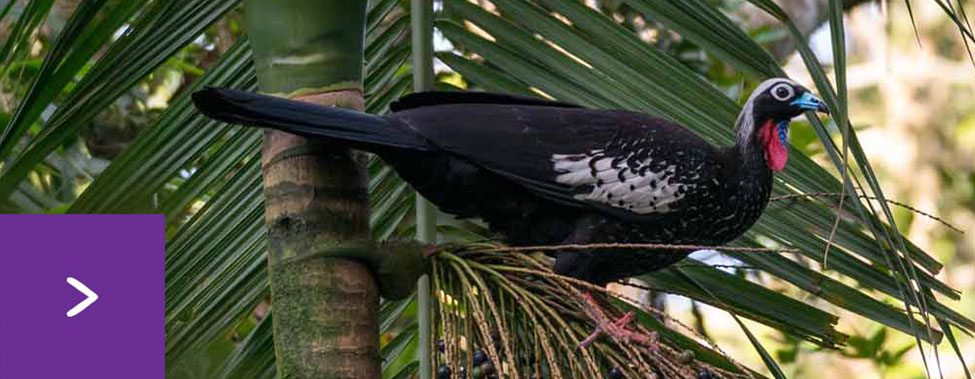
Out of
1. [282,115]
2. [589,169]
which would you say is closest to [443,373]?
[282,115]

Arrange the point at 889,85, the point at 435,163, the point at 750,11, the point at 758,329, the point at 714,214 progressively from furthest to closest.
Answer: the point at 889,85, the point at 758,329, the point at 750,11, the point at 714,214, the point at 435,163

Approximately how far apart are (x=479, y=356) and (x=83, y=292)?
521 mm

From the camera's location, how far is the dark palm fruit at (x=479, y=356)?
1.49 meters

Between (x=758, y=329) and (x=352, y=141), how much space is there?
4.92m

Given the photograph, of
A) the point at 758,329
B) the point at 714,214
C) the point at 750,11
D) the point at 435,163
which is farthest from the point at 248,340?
the point at 758,329

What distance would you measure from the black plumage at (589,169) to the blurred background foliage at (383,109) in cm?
17

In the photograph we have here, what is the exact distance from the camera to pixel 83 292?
1.69m

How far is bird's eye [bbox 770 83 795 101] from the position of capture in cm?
196

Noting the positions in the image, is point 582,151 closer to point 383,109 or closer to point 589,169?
point 589,169

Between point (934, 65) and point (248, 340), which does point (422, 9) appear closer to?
point (248, 340)

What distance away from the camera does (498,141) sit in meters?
1.81

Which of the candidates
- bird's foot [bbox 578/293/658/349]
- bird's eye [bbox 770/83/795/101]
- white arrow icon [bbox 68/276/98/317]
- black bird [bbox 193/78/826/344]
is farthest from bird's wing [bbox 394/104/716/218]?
white arrow icon [bbox 68/276/98/317]

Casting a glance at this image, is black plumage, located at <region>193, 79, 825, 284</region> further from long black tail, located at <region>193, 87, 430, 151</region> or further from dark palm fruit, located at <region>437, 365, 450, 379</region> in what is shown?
dark palm fruit, located at <region>437, 365, 450, 379</region>

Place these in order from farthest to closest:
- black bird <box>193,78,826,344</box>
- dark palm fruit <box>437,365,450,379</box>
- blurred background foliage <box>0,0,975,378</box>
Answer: blurred background foliage <box>0,0,975,378</box> < black bird <box>193,78,826,344</box> < dark palm fruit <box>437,365,450,379</box>
